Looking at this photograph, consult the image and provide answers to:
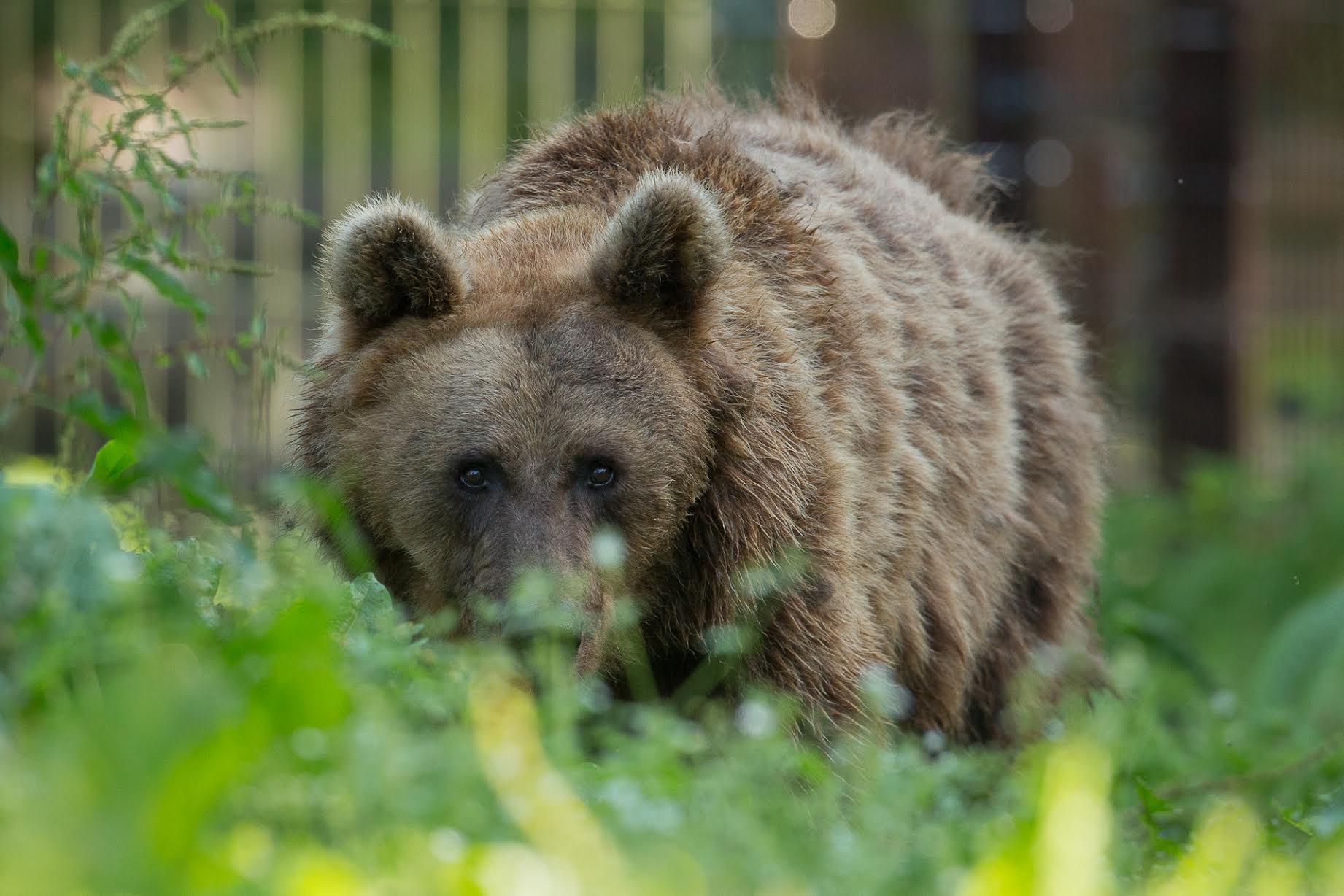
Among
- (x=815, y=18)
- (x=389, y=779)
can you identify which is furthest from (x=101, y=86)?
(x=815, y=18)

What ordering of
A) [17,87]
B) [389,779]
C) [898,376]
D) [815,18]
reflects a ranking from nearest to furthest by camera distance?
1. [389,779]
2. [898,376]
3. [815,18]
4. [17,87]

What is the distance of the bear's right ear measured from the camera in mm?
4062

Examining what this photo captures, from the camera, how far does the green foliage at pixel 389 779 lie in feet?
6.33

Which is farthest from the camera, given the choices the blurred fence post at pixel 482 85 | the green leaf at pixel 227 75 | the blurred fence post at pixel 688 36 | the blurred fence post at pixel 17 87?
the blurred fence post at pixel 17 87

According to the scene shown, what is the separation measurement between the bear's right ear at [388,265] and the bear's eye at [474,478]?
1.55 ft

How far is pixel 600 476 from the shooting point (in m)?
3.97

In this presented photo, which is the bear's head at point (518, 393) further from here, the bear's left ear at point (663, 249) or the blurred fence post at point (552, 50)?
the blurred fence post at point (552, 50)

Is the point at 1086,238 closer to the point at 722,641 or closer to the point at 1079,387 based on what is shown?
the point at 1079,387

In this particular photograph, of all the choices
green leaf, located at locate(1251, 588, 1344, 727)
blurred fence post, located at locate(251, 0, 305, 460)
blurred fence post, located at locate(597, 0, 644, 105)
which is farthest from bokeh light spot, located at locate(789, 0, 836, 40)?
green leaf, located at locate(1251, 588, 1344, 727)

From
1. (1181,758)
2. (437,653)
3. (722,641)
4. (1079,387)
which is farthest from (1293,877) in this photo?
(1079,387)

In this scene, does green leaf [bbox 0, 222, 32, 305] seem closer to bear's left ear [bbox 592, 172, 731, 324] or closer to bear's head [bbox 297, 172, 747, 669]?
bear's head [bbox 297, 172, 747, 669]

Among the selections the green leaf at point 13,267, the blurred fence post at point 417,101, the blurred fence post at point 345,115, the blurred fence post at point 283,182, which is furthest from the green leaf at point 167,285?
the blurred fence post at point 345,115

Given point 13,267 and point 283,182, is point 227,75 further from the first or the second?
point 283,182

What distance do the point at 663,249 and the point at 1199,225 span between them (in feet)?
21.1
